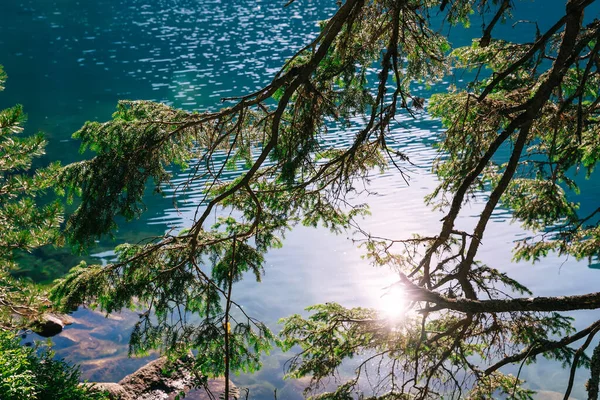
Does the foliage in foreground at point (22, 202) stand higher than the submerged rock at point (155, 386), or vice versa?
Result: the foliage in foreground at point (22, 202)

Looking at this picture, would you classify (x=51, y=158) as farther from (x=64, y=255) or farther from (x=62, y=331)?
(x=62, y=331)

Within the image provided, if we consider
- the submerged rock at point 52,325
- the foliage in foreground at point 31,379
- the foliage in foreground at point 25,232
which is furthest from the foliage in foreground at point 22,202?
the submerged rock at point 52,325

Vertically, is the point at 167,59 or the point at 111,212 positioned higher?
the point at 167,59

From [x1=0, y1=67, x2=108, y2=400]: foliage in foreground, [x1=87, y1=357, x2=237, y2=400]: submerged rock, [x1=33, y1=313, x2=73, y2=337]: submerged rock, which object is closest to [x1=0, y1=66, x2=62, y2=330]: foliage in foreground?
[x1=0, y1=67, x2=108, y2=400]: foliage in foreground

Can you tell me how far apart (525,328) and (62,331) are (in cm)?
1153

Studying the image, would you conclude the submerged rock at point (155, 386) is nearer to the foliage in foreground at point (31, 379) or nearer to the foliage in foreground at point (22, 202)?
the foliage in foreground at point (31, 379)

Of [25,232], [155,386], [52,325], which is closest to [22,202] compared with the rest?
[25,232]

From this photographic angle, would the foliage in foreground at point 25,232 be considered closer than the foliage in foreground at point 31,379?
No

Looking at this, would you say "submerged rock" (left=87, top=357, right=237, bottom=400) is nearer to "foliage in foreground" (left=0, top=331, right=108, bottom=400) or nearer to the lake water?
the lake water

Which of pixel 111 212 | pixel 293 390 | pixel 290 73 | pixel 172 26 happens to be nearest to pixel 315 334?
pixel 111 212

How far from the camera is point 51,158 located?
22.5 m

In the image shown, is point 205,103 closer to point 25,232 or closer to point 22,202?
point 22,202

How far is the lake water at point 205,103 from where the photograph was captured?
13.4 m

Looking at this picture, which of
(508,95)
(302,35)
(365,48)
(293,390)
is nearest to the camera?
(365,48)
